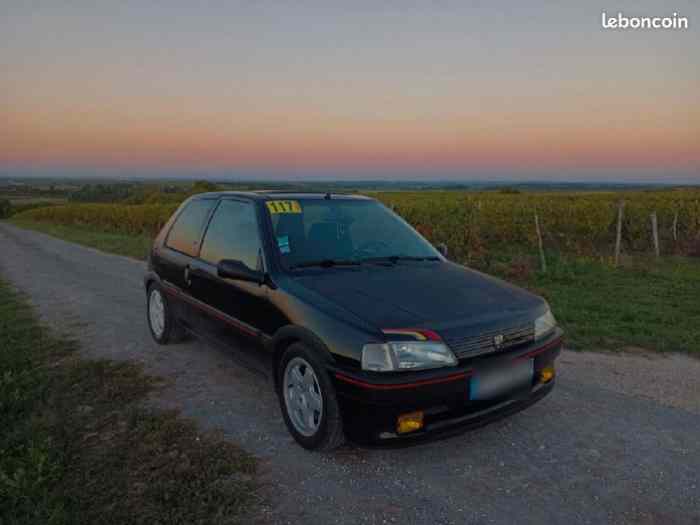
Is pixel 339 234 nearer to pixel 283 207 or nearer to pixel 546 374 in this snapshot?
pixel 283 207

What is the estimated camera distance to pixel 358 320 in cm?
267

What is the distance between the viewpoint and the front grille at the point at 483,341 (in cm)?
264

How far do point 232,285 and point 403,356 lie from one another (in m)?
1.67

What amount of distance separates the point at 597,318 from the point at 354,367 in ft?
16.0

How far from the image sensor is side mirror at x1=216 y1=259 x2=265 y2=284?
3322 millimetres

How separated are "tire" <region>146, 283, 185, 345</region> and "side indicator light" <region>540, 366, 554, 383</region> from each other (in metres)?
3.56

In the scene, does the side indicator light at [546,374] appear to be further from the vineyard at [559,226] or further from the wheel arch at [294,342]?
the vineyard at [559,226]

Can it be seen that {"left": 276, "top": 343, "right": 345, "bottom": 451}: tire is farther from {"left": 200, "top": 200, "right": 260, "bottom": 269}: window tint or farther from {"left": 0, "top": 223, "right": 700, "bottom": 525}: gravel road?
{"left": 200, "top": 200, "right": 260, "bottom": 269}: window tint

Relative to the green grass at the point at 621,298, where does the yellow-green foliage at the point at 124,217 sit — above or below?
above

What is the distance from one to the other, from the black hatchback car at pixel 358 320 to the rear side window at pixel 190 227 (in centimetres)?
6

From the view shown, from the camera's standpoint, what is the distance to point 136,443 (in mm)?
3078

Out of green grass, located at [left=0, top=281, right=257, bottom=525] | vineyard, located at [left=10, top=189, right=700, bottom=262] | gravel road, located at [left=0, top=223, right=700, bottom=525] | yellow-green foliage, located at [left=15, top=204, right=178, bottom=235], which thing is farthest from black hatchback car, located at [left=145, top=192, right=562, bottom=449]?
yellow-green foliage, located at [left=15, top=204, right=178, bottom=235]

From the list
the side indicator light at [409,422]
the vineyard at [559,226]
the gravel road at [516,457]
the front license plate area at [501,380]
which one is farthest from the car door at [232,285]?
the vineyard at [559,226]

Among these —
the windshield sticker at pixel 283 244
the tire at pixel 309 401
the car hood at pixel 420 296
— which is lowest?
the tire at pixel 309 401
